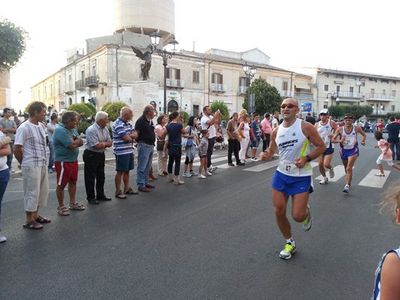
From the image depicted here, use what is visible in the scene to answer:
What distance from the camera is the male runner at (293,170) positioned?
454cm

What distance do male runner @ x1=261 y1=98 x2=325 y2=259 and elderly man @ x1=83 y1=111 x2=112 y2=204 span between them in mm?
3562

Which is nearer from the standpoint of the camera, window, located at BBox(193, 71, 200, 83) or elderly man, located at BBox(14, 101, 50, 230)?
elderly man, located at BBox(14, 101, 50, 230)

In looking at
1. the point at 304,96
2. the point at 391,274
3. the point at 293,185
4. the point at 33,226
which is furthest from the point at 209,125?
the point at 304,96

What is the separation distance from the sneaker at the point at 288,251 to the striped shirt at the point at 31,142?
11.9 ft

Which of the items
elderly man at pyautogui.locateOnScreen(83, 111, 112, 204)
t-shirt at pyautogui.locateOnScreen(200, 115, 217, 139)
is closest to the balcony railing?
t-shirt at pyautogui.locateOnScreen(200, 115, 217, 139)

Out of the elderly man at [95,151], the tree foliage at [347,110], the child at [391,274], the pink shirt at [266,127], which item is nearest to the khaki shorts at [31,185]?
the elderly man at [95,151]

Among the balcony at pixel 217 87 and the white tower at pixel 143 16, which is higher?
the white tower at pixel 143 16

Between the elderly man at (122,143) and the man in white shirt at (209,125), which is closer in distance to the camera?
the elderly man at (122,143)

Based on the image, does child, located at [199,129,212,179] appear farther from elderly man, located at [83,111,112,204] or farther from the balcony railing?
the balcony railing

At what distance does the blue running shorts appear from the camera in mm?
4551

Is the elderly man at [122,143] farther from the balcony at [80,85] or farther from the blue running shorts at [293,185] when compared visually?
the balcony at [80,85]

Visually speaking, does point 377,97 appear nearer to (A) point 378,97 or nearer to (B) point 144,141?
(A) point 378,97

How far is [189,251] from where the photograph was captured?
4.62m

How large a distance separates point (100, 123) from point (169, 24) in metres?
43.6
